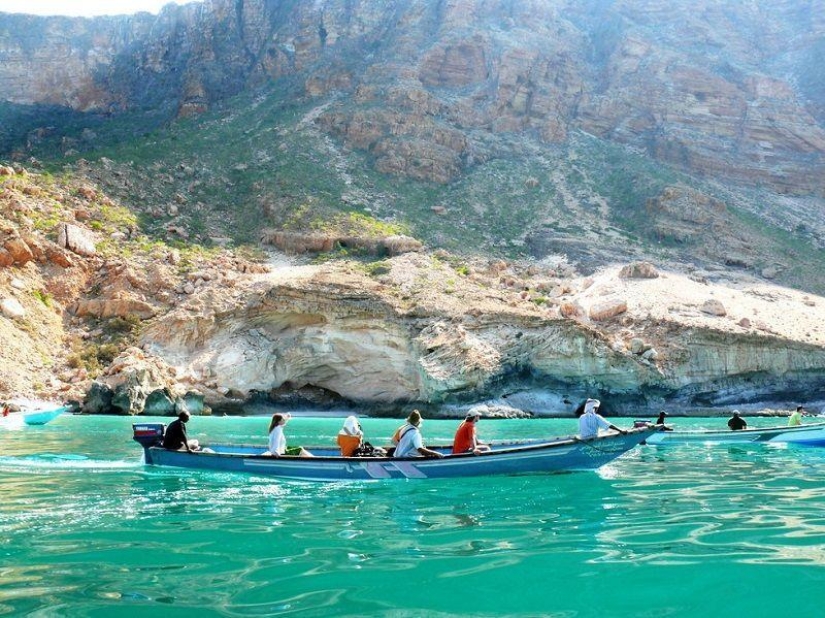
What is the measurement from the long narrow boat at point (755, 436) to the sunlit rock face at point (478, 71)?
5178 centimetres

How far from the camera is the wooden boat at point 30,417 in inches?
1123

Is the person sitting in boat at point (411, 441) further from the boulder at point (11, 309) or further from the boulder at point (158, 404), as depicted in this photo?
the boulder at point (11, 309)

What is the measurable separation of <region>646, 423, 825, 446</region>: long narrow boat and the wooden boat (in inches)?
983

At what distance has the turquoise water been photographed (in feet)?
19.4

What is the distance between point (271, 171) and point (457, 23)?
118 ft

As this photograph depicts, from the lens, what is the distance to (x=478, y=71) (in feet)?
268

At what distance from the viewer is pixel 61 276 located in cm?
4506

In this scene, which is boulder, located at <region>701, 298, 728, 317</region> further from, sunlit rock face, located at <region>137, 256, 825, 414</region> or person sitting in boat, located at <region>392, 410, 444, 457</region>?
person sitting in boat, located at <region>392, 410, 444, 457</region>

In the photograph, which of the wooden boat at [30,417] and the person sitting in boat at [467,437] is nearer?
the person sitting in boat at [467,437]

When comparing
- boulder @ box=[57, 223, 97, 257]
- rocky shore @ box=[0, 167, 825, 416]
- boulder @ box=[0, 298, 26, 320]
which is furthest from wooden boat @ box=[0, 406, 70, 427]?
boulder @ box=[57, 223, 97, 257]

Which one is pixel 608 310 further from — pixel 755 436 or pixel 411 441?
pixel 411 441

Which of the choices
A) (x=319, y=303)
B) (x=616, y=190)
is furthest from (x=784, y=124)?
(x=319, y=303)

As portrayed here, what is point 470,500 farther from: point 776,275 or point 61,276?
point 776,275

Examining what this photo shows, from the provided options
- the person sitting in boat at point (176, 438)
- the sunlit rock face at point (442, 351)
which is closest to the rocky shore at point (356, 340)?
the sunlit rock face at point (442, 351)
